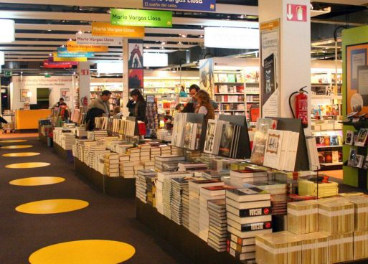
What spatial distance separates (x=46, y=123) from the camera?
16.5 meters

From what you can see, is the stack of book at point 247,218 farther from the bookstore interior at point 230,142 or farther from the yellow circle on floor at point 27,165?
the yellow circle on floor at point 27,165

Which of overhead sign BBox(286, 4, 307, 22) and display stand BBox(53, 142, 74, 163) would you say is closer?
overhead sign BBox(286, 4, 307, 22)

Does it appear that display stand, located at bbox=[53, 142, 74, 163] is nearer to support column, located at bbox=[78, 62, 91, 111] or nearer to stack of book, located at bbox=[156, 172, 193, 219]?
stack of book, located at bbox=[156, 172, 193, 219]

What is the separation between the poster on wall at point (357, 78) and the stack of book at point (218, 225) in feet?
17.2

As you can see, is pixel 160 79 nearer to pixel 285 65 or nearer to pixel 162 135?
pixel 162 135

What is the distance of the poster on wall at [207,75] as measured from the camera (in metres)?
14.1

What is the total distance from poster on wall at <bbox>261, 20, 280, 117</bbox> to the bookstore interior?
0.02m

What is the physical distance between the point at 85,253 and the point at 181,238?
939mm

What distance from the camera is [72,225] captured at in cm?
570

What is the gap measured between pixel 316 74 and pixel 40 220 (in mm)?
Result: 10860

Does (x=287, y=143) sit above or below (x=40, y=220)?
above

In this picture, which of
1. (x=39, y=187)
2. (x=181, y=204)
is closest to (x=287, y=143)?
(x=181, y=204)

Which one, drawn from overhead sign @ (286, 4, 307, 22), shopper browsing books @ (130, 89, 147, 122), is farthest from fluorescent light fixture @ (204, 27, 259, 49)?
overhead sign @ (286, 4, 307, 22)

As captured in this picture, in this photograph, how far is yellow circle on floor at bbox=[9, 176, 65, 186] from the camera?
860 centimetres
